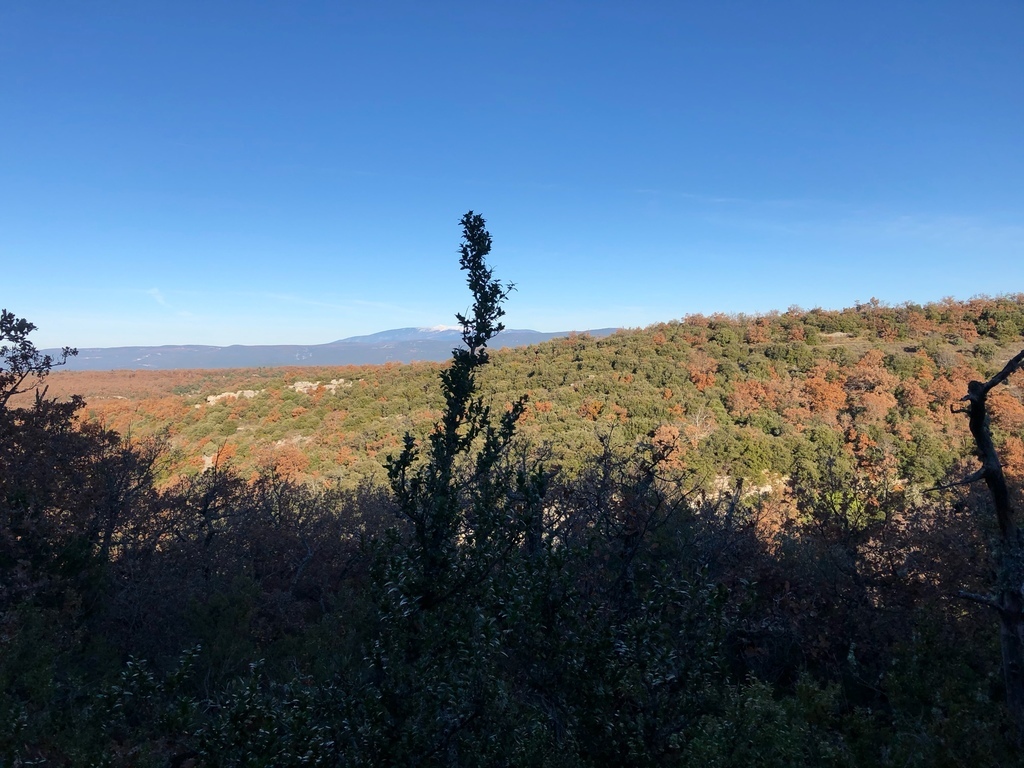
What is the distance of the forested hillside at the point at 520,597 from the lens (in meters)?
3.81

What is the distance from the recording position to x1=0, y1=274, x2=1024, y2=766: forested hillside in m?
3.81

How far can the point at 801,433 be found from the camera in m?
28.5

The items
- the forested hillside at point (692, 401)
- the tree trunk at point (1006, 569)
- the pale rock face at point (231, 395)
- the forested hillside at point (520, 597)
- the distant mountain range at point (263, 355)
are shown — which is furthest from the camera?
the distant mountain range at point (263, 355)

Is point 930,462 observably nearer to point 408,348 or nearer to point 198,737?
point 198,737

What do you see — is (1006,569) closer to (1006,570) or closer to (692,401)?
(1006,570)

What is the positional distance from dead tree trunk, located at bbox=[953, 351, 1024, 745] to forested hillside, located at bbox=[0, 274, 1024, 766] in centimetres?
30

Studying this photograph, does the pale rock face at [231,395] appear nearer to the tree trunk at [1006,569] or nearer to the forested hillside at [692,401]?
the forested hillside at [692,401]

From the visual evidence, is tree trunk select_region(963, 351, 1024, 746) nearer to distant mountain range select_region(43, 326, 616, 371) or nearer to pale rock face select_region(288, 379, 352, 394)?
pale rock face select_region(288, 379, 352, 394)

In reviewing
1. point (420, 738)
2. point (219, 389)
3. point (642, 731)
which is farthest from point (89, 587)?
point (219, 389)

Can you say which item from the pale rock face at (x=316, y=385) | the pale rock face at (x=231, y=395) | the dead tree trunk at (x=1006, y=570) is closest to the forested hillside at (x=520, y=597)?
the dead tree trunk at (x=1006, y=570)

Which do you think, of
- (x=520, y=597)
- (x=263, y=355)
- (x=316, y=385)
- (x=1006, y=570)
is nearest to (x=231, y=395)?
(x=316, y=385)

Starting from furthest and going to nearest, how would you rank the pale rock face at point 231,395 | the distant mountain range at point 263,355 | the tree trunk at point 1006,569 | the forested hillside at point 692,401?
the distant mountain range at point 263,355, the pale rock face at point 231,395, the forested hillside at point 692,401, the tree trunk at point 1006,569

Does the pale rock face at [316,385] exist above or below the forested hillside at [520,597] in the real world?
above

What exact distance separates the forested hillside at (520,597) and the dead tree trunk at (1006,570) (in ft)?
1.00
